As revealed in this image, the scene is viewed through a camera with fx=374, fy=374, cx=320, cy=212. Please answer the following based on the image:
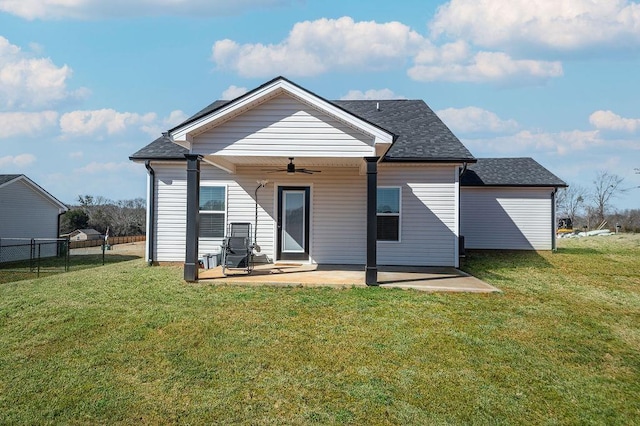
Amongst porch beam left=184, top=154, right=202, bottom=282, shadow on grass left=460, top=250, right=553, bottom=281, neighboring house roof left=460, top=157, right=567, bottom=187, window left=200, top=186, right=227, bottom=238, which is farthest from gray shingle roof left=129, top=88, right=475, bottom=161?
neighboring house roof left=460, top=157, right=567, bottom=187

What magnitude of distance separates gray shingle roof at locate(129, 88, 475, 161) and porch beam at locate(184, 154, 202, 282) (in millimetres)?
1495

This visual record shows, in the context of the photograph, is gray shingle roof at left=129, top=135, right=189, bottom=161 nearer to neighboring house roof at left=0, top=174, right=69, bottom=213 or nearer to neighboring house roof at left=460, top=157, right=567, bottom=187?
neighboring house roof at left=460, top=157, right=567, bottom=187

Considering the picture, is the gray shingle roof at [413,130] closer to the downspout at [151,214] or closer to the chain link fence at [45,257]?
the downspout at [151,214]

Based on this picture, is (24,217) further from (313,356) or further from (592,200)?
(592,200)

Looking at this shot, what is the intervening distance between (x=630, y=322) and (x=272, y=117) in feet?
22.4

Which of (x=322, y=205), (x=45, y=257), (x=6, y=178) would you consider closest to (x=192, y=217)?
(x=322, y=205)

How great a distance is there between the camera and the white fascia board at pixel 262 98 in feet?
23.2

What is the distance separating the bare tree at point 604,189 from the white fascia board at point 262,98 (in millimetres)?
37798

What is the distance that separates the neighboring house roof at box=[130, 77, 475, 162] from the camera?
31.8 feet

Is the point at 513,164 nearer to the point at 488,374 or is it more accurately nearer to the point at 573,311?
the point at 573,311

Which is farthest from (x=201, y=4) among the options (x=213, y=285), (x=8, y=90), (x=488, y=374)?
(x=8, y=90)

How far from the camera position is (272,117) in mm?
7355

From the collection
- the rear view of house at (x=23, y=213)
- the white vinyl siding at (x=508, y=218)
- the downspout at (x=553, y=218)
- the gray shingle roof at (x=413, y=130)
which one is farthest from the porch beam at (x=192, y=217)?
the downspout at (x=553, y=218)

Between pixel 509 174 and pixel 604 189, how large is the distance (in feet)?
95.9
